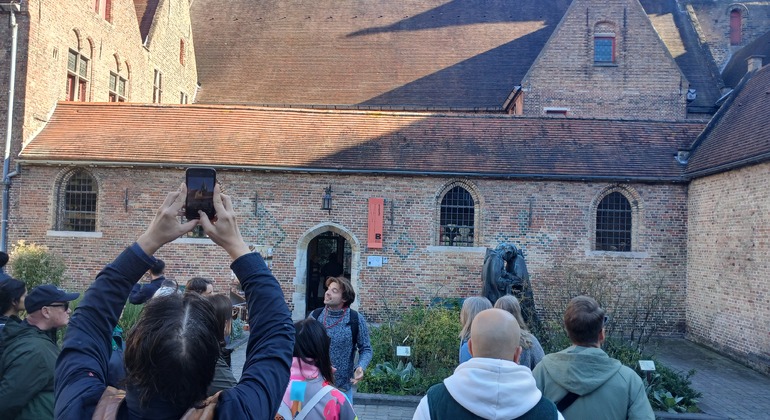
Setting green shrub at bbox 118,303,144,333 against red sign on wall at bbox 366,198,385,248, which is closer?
green shrub at bbox 118,303,144,333

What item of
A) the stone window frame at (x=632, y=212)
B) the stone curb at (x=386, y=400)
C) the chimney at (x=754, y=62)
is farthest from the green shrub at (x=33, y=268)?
the chimney at (x=754, y=62)

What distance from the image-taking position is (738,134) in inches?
539

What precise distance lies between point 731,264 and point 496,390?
1241 centimetres

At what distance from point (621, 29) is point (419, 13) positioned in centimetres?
899

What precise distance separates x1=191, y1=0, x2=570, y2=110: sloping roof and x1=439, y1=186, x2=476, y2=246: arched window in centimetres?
813

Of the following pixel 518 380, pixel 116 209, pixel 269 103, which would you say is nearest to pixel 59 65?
pixel 116 209

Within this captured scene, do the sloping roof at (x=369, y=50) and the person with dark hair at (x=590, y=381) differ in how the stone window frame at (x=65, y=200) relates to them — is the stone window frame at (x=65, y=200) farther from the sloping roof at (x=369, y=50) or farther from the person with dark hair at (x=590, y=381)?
the person with dark hair at (x=590, y=381)

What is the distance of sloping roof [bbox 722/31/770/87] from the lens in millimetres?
22469

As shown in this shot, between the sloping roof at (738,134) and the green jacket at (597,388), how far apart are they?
10239 millimetres

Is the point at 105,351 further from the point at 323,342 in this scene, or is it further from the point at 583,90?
the point at 583,90

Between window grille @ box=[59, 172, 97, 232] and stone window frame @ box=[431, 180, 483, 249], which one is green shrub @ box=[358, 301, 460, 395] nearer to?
stone window frame @ box=[431, 180, 483, 249]

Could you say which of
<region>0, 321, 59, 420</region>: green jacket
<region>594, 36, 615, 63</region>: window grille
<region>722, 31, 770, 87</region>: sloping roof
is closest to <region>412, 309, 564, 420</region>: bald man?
<region>0, 321, 59, 420</region>: green jacket

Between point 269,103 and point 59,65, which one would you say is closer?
point 59,65

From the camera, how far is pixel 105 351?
1.83 meters
